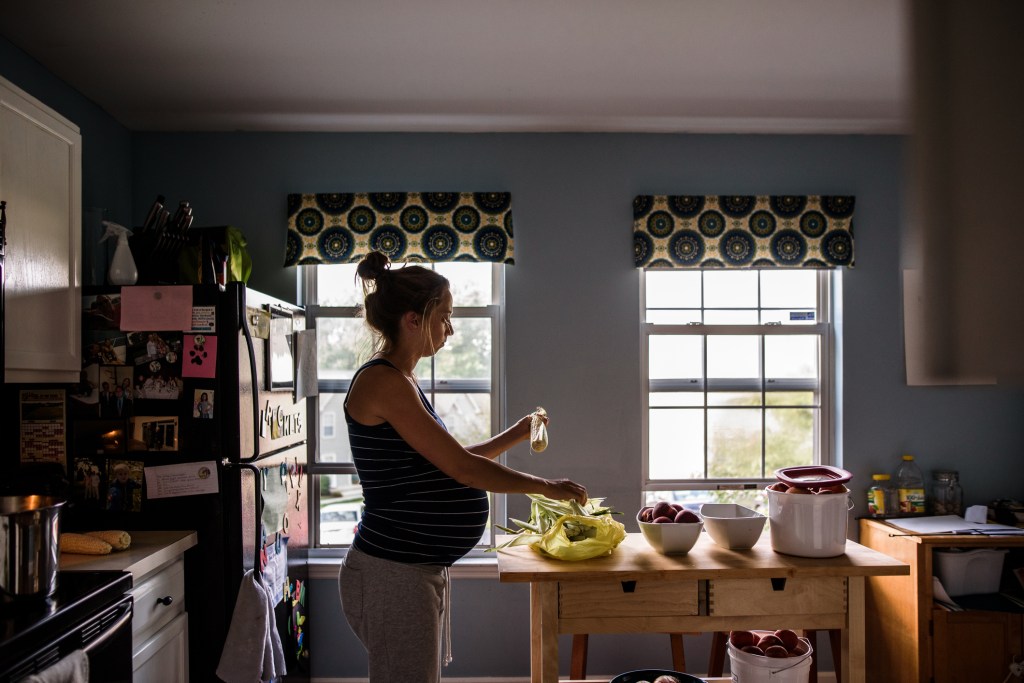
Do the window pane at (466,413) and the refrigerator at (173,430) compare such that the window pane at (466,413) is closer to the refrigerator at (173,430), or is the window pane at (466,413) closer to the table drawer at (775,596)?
the refrigerator at (173,430)

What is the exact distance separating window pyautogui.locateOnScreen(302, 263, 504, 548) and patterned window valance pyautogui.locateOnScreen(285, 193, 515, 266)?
14cm

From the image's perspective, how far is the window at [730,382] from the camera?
3.43 meters

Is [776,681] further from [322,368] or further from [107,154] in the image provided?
[107,154]

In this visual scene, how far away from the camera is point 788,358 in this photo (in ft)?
11.4

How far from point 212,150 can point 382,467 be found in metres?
2.23

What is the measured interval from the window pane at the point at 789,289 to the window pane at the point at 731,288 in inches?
2.1

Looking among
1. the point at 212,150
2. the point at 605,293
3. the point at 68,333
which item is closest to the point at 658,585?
the point at 605,293

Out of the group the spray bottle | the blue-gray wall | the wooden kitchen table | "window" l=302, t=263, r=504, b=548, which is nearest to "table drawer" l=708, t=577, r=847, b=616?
the wooden kitchen table

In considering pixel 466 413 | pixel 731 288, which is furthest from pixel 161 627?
pixel 731 288

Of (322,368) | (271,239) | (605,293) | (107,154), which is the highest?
(107,154)

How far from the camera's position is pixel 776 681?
209cm

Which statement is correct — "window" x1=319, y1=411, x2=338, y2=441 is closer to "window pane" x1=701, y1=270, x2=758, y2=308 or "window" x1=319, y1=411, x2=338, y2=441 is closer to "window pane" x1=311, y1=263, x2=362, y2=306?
"window pane" x1=311, y1=263, x2=362, y2=306

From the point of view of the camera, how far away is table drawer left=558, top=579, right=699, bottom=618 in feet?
6.68

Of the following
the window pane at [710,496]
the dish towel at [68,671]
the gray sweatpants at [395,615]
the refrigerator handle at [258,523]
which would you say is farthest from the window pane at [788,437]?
the dish towel at [68,671]
